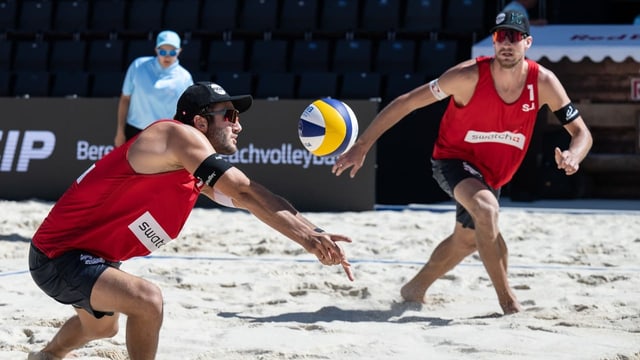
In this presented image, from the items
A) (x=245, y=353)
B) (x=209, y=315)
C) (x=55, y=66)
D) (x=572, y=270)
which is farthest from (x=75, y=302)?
(x=55, y=66)

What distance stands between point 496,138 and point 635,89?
25.9 ft

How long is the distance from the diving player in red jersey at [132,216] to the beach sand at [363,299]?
2.42 ft

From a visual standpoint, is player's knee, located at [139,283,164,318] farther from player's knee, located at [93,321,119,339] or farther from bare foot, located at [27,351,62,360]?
bare foot, located at [27,351,62,360]

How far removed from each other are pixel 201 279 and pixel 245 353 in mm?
2092

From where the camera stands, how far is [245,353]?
453 cm

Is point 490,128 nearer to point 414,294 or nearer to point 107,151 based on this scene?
point 414,294

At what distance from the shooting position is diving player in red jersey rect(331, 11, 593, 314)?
5477mm

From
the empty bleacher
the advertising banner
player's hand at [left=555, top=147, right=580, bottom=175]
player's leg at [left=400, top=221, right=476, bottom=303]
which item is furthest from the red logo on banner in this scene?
player's hand at [left=555, top=147, right=580, bottom=175]

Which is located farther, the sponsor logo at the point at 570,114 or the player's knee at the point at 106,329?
the sponsor logo at the point at 570,114

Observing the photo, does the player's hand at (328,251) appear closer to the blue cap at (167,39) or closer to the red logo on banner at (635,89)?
the blue cap at (167,39)

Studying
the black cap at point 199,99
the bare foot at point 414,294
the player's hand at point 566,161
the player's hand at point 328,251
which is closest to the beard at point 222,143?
the black cap at point 199,99

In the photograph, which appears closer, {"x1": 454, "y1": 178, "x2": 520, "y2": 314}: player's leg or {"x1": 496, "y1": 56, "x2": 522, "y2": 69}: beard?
{"x1": 454, "y1": 178, "x2": 520, "y2": 314}: player's leg

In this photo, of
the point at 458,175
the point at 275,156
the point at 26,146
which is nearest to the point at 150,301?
the point at 458,175

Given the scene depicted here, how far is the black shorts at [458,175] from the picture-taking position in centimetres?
565
